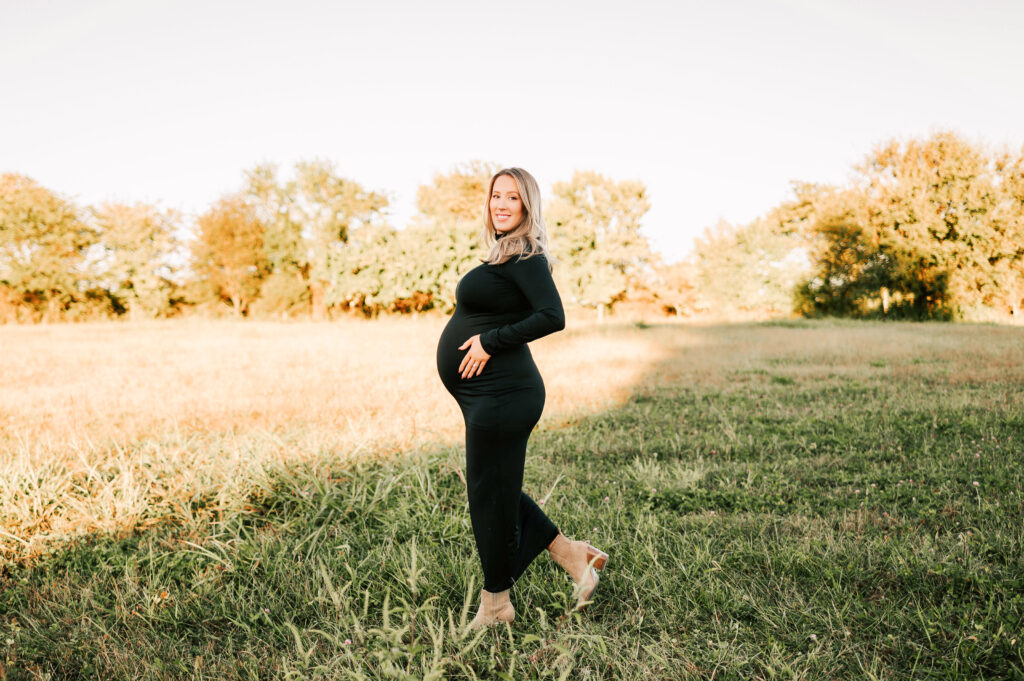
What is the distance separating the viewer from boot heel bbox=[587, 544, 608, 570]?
2.88 m

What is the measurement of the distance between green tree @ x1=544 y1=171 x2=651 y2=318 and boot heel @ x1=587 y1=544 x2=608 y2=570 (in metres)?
31.0

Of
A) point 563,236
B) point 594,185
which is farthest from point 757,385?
point 594,185

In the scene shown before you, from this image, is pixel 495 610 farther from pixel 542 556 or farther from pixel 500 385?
pixel 500 385

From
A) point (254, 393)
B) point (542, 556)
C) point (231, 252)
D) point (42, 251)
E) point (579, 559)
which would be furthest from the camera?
point (231, 252)

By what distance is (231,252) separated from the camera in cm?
3625

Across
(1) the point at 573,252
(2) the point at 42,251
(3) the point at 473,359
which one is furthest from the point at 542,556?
(2) the point at 42,251

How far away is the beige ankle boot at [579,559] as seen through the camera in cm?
281

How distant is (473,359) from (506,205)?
75cm

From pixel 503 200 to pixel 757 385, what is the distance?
756 centimetres

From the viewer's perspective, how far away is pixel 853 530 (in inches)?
138

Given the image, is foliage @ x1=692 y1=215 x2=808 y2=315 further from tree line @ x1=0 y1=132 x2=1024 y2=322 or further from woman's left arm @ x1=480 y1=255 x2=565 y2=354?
woman's left arm @ x1=480 y1=255 x2=565 y2=354

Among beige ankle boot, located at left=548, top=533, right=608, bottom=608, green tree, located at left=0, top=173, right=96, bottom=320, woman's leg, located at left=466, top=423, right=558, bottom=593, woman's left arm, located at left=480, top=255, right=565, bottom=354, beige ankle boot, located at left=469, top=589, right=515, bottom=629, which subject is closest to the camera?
woman's left arm, located at left=480, top=255, right=565, bottom=354

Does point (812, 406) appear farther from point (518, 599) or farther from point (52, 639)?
point (52, 639)

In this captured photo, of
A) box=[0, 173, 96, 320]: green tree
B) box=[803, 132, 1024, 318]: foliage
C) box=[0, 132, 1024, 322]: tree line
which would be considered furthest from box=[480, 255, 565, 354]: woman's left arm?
box=[0, 173, 96, 320]: green tree
